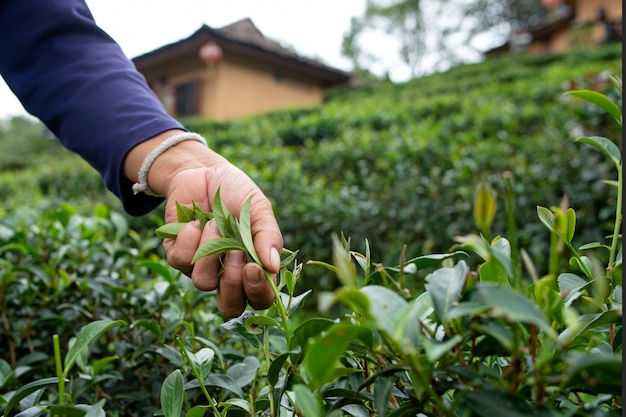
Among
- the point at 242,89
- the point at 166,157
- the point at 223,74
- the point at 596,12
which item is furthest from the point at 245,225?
the point at 596,12

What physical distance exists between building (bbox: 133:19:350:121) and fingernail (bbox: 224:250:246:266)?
13.0 m

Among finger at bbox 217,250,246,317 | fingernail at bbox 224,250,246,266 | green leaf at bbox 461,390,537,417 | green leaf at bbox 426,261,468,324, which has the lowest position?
finger at bbox 217,250,246,317

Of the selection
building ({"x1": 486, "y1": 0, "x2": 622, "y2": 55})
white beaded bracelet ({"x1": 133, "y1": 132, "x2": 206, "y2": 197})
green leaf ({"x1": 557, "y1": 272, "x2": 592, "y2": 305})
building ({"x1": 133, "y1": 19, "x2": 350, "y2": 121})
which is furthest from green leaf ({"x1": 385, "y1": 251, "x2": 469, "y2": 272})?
building ({"x1": 133, "y1": 19, "x2": 350, "y2": 121})

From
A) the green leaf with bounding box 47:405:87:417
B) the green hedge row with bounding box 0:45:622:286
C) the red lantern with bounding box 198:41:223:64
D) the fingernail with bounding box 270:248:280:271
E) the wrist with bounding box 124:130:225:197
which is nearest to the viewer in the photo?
the green leaf with bounding box 47:405:87:417

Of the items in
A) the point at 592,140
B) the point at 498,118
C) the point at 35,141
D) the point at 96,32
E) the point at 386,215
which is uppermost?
the point at 96,32

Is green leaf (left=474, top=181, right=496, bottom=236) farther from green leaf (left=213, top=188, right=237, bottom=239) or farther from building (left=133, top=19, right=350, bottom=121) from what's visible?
building (left=133, top=19, right=350, bottom=121)

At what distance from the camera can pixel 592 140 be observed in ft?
2.52

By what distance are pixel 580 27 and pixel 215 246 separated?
18057 millimetres

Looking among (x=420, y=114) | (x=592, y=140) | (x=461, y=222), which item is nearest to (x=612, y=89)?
(x=461, y=222)

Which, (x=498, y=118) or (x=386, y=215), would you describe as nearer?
(x=386, y=215)

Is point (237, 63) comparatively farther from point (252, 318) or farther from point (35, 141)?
point (252, 318)

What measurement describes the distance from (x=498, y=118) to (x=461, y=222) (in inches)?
72.9

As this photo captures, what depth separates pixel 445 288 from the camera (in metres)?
0.51

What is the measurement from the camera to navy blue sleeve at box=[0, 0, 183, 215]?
1277 millimetres
